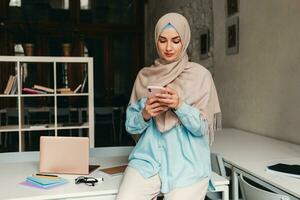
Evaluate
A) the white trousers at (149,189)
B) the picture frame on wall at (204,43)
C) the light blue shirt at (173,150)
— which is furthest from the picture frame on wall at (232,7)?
the white trousers at (149,189)

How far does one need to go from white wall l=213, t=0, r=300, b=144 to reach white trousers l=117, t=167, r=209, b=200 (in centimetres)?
133

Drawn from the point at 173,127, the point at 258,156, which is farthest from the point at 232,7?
the point at 173,127

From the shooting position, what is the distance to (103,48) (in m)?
8.06

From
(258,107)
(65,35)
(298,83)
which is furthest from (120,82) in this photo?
(298,83)

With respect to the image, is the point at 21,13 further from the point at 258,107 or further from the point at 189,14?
the point at 258,107

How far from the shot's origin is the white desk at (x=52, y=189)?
1.40 m

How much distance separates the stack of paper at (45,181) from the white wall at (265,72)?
1.74 meters

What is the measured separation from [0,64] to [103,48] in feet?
7.55

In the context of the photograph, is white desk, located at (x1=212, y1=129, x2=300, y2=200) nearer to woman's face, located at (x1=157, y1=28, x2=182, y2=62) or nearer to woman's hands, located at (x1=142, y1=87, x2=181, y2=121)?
woman's hands, located at (x1=142, y1=87, x2=181, y2=121)

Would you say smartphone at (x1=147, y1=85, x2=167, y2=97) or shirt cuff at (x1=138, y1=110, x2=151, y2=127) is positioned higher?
smartphone at (x1=147, y1=85, x2=167, y2=97)

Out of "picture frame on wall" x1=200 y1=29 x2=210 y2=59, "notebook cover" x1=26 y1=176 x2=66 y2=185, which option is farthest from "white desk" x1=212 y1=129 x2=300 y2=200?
"picture frame on wall" x1=200 y1=29 x2=210 y2=59

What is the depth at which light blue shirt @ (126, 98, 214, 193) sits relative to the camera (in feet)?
4.76

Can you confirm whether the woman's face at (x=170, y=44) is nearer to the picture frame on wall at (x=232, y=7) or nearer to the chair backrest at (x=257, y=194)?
the chair backrest at (x=257, y=194)

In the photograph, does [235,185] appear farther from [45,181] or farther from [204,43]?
[204,43]
